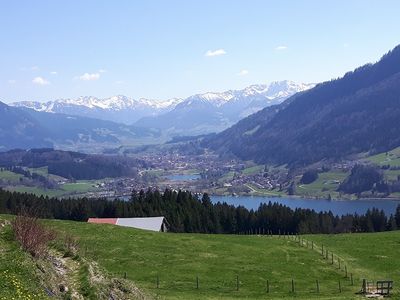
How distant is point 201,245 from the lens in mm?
72500

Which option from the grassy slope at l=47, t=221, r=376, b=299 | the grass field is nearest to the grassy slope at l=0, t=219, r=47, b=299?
the grass field

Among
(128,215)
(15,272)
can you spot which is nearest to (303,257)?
(15,272)

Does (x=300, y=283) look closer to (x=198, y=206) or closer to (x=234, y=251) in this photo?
(x=234, y=251)

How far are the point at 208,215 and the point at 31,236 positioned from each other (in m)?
106

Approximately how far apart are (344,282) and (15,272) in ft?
133

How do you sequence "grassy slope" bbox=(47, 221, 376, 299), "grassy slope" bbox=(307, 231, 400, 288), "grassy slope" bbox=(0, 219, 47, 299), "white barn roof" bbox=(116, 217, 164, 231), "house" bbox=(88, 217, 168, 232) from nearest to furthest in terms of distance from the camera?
1. "grassy slope" bbox=(0, 219, 47, 299)
2. "grassy slope" bbox=(47, 221, 376, 299)
3. "grassy slope" bbox=(307, 231, 400, 288)
4. "white barn roof" bbox=(116, 217, 164, 231)
5. "house" bbox=(88, 217, 168, 232)

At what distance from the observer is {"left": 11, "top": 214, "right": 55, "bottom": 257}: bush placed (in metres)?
33.3

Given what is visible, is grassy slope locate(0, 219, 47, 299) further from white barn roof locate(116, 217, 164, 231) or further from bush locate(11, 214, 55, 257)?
white barn roof locate(116, 217, 164, 231)

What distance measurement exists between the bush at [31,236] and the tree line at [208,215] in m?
93.2

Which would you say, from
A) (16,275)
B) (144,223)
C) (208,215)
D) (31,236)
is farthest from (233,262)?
(208,215)

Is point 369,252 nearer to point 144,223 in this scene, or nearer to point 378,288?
point 378,288

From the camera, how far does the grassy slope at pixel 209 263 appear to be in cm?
5250

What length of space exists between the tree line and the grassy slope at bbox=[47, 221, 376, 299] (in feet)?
174

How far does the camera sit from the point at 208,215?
454ft
